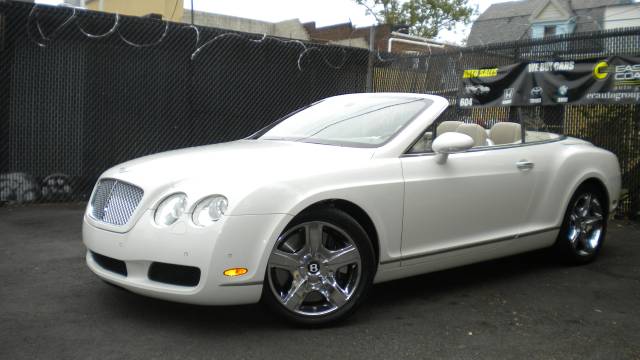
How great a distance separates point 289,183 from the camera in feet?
13.0

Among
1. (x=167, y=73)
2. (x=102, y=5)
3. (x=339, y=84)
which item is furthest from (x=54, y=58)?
(x=102, y=5)

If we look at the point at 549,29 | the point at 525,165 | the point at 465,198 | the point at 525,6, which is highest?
the point at 525,6

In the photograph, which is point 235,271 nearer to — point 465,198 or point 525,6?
point 465,198

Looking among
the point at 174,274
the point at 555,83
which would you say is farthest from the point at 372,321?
the point at 555,83

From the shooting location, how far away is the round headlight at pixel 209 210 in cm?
376

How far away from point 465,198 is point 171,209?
2.07 metres

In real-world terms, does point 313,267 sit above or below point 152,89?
below

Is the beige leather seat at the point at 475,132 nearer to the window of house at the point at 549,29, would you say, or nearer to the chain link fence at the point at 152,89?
the chain link fence at the point at 152,89

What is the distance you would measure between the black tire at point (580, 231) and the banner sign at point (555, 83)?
89.6 inches

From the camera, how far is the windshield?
4.86 meters

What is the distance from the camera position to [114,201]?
4.23 meters

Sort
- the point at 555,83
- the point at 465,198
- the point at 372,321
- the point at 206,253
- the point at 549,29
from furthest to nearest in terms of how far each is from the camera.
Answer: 1. the point at 549,29
2. the point at 555,83
3. the point at 465,198
4. the point at 372,321
5. the point at 206,253

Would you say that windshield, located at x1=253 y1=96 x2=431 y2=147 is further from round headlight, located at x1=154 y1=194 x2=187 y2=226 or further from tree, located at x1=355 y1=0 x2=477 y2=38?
tree, located at x1=355 y1=0 x2=477 y2=38

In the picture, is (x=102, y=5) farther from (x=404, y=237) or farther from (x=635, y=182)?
(x=404, y=237)
